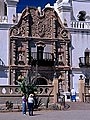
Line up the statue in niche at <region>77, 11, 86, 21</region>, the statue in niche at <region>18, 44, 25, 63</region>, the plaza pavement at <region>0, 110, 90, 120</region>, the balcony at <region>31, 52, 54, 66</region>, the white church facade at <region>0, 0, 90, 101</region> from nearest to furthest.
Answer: the plaza pavement at <region>0, 110, 90, 120</region> < the white church facade at <region>0, 0, 90, 101</region> < the balcony at <region>31, 52, 54, 66</region> < the statue in niche at <region>18, 44, 25, 63</region> < the statue in niche at <region>77, 11, 86, 21</region>

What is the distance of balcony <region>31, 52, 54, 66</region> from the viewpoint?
41.8 m

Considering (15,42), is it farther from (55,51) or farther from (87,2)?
(87,2)

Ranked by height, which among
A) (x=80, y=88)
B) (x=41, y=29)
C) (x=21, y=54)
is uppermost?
(x=41, y=29)

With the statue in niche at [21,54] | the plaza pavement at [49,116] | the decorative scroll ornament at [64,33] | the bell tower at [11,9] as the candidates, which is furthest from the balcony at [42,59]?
the plaza pavement at [49,116]

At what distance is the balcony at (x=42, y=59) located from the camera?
41.8 metres

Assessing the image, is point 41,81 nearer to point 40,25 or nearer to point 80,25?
point 40,25

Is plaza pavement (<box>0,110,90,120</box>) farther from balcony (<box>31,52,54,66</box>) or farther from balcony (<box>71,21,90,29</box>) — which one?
balcony (<box>71,21,90,29</box>)

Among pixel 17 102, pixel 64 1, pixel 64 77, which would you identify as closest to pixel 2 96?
pixel 17 102

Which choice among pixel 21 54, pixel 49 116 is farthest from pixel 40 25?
pixel 49 116

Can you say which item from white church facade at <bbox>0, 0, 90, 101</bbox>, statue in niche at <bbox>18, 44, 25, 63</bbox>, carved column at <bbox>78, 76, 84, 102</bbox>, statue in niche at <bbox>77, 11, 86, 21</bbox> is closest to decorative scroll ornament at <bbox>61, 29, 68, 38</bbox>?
white church facade at <bbox>0, 0, 90, 101</bbox>

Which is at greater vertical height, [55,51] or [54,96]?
[55,51]

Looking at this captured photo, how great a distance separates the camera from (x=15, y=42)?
42156 mm

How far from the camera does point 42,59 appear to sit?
42.1 meters

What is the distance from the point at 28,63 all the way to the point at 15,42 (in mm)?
2668
